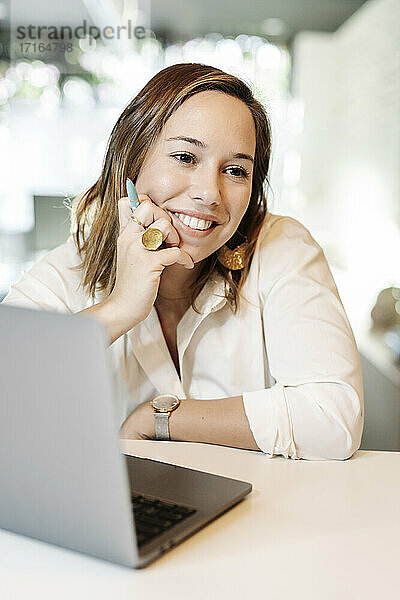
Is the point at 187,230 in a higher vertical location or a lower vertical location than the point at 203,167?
lower

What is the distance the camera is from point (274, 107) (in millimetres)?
2885

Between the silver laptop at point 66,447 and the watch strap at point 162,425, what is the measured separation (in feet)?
1.54

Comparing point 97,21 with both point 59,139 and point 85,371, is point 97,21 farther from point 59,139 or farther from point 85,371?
point 85,371

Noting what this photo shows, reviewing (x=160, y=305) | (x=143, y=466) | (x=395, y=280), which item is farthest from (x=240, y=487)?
(x=395, y=280)

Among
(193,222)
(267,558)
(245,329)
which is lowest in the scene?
(267,558)

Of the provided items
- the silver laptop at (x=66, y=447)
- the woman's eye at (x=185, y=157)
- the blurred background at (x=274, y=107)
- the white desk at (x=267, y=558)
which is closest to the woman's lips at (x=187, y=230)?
the woman's eye at (x=185, y=157)

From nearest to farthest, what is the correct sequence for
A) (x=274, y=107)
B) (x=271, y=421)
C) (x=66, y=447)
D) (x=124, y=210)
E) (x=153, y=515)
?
(x=66, y=447) < (x=153, y=515) < (x=271, y=421) < (x=124, y=210) < (x=274, y=107)

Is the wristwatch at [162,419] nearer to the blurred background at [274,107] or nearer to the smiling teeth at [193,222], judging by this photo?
the smiling teeth at [193,222]

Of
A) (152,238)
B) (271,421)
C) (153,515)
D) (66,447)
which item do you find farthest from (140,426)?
(66,447)

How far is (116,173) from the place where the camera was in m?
1.62

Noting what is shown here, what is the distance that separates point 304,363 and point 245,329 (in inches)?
9.8

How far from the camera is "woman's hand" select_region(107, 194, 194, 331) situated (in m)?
1.47

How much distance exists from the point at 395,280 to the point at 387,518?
2114 millimetres

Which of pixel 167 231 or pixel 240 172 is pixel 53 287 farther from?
pixel 240 172
